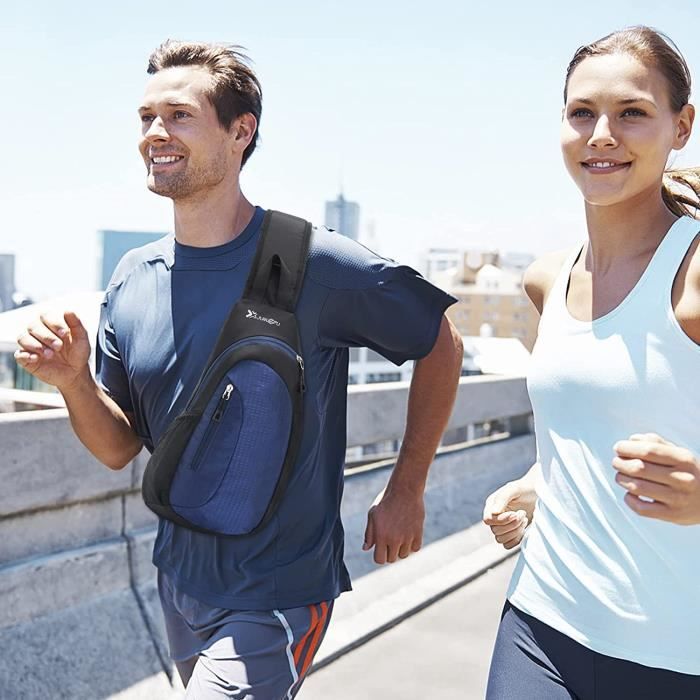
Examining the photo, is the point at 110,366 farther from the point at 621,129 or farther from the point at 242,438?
the point at 621,129

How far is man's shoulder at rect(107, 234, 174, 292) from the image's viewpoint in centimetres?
305

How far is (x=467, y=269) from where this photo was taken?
10662cm

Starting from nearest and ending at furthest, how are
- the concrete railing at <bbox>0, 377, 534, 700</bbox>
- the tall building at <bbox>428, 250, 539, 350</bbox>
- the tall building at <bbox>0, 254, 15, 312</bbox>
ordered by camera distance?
1. the concrete railing at <bbox>0, 377, 534, 700</bbox>
2. the tall building at <bbox>428, 250, 539, 350</bbox>
3. the tall building at <bbox>0, 254, 15, 312</bbox>

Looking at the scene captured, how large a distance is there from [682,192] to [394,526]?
1293 mm

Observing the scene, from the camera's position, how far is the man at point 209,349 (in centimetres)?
279

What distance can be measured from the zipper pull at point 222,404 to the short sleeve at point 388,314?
1.00 feet

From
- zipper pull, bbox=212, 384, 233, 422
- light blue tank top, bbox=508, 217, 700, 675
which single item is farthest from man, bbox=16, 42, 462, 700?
light blue tank top, bbox=508, 217, 700, 675

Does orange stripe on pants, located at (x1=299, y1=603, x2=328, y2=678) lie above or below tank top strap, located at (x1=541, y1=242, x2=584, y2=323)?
below

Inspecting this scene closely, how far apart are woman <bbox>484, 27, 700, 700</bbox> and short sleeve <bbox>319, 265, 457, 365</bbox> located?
61 cm

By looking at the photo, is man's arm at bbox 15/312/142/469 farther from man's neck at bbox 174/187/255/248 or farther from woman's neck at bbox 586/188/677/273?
woman's neck at bbox 586/188/677/273

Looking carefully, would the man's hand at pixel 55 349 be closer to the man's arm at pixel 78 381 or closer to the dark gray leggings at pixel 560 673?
the man's arm at pixel 78 381

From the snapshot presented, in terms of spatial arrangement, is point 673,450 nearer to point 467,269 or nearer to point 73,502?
point 73,502

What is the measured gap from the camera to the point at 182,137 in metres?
2.97

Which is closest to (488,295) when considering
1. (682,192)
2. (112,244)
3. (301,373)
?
(112,244)
